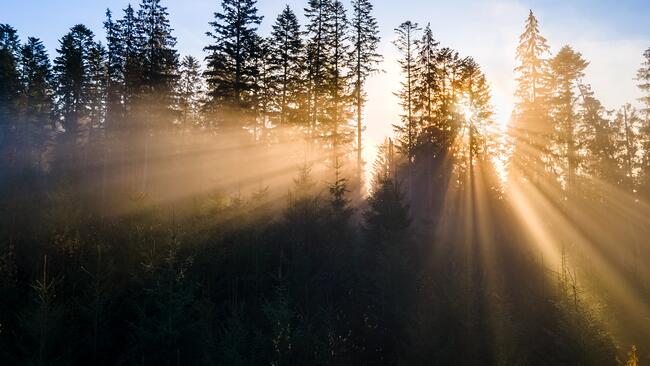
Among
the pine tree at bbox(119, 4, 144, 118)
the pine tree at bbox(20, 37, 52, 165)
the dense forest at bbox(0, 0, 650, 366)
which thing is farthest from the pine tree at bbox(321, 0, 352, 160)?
the pine tree at bbox(20, 37, 52, 165)

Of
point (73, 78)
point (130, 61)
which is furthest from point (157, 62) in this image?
point (73, 78)

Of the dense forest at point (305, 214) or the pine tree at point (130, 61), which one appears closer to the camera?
the dense forest at point (305, 214)

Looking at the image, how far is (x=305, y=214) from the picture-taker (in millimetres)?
20688

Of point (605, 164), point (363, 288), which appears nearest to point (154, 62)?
point (363, 288)

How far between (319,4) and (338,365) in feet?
98.3

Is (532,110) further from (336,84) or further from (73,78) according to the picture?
(73,78)

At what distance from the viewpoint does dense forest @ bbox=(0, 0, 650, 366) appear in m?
12.6

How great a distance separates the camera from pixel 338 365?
13086 millimetres

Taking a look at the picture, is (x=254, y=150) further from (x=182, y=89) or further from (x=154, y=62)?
(x=182, y=89)

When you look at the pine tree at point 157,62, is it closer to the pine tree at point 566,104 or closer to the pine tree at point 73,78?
the pine tree at point 73,78

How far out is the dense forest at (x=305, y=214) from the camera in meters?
12.6

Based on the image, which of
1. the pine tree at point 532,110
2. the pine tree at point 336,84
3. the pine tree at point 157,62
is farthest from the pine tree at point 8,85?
the pine tree at point 532,110

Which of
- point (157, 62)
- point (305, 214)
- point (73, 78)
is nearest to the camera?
point (305, 214)

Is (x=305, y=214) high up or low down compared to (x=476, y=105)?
down
